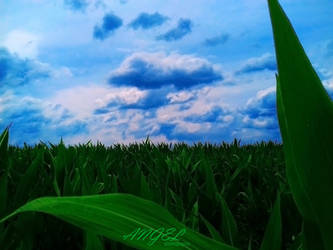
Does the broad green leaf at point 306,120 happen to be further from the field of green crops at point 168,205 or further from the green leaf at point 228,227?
the green leaf at point 228,227

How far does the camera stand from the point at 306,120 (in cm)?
52

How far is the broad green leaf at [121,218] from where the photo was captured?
1.94 feet

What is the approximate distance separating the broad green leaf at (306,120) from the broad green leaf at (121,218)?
16cm

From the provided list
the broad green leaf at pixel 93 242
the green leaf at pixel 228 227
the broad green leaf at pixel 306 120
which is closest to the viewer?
the broad green leaf at pixel 306 120

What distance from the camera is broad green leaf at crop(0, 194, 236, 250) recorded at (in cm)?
59

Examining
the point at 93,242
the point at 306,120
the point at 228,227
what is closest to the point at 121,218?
the point at 93,242

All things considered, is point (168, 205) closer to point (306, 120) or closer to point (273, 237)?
point (273, 237)

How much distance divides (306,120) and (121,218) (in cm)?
29

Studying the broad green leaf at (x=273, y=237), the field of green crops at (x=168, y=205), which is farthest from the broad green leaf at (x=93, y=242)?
the broad green leaf at (x=273, y=237)

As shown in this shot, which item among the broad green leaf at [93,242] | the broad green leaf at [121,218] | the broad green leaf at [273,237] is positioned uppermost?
the broad green leaf at [121,218]

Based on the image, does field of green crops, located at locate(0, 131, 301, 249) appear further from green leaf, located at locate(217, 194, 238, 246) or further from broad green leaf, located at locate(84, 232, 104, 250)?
broad green leaf, located at locate(84, 232, 104, 250)

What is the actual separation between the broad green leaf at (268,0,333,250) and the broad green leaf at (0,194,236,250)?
16 centimetres

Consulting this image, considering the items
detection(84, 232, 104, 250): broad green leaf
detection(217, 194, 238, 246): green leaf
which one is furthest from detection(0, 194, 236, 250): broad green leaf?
detection(217, 194, 238, 246): green leaf

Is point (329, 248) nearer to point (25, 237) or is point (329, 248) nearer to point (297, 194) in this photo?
point (297, 194)
